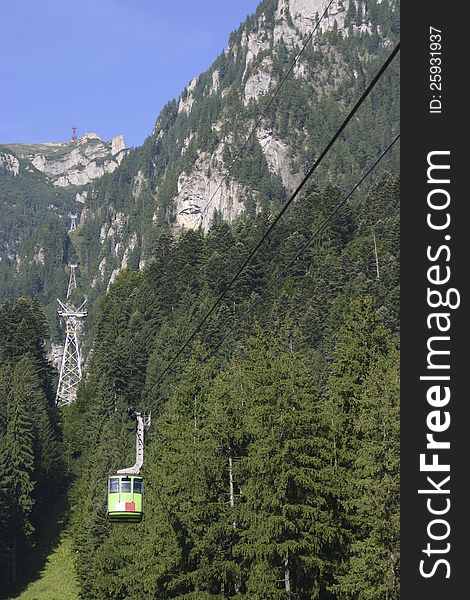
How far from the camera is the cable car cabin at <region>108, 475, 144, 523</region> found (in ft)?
111

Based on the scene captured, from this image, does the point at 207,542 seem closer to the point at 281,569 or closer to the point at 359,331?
the point at 281,569

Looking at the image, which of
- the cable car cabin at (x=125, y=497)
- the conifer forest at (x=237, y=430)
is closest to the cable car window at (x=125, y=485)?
the cable car cabin at (x=125, y=497)

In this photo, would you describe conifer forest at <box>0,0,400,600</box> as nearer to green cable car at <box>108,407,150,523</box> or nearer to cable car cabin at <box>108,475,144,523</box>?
green cable car at <box>108,407,150,523</box>

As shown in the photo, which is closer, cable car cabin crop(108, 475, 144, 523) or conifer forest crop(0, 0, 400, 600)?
cable car cabin crop(108, 475, 144, 523)

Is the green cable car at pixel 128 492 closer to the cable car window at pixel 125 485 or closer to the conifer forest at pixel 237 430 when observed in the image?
the cable car window at pixel 125 485

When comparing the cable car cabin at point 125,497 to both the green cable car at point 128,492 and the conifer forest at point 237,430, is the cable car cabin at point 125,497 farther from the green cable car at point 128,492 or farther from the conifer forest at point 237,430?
the conifer forest at point 237,430

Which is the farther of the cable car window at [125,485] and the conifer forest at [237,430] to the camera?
the conifer forest at [237,430]

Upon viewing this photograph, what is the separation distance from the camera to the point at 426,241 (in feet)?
38.6

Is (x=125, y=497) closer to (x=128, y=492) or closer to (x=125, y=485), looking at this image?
(x=128, y=492)

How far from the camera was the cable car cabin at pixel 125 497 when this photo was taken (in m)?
33.7

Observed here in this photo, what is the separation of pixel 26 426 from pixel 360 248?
1286 inches

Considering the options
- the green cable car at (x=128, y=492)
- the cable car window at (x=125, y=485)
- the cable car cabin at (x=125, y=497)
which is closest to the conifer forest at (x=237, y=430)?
the green cable car at (x=128, y=492)

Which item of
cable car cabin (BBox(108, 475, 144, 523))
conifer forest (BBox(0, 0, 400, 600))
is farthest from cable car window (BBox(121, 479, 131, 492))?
conifer forest (BBox(0, 0, 400, 600))

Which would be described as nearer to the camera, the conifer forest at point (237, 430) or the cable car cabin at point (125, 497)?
the cable car cabin at point (125, 497)
